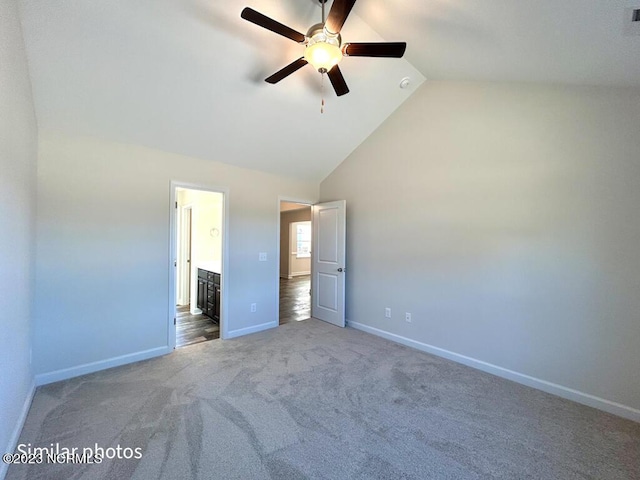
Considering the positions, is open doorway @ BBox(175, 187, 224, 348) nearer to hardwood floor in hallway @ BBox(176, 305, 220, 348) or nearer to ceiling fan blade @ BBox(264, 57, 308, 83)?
hardwood floor in hallway @ BBox(176, 305, 220, 348)

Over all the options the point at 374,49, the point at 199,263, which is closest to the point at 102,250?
the point at 199,263

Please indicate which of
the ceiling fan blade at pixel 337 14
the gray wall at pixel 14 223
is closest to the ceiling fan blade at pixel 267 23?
the ceiling fan blade at pixel 337 14

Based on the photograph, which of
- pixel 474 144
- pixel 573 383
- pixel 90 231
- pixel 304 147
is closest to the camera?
pixel 573 383

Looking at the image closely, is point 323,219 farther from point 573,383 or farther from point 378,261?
point 573,383

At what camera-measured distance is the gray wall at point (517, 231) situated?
7.29 feet

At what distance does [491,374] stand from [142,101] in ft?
14.8

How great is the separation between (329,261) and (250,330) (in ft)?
5.40

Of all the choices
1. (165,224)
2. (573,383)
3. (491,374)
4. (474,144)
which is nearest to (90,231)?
(165,224)

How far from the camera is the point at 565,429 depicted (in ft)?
6.67

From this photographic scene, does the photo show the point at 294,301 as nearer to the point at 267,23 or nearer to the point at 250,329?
the point at 250,329

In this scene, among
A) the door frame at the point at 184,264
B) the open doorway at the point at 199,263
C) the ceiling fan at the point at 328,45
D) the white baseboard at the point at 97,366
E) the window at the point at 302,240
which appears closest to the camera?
the ceiling fan at the point at 328,45

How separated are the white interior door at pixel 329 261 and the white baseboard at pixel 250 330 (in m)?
0.88

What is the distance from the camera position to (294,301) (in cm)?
610

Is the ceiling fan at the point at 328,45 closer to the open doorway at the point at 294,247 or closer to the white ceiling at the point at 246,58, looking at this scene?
the white ceiling at the point at 246,58
